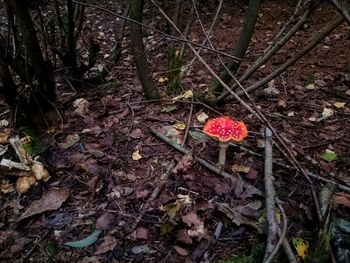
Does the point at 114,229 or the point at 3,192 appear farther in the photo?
the point at 3,192

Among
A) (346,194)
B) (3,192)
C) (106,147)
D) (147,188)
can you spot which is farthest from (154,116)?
(346,194)

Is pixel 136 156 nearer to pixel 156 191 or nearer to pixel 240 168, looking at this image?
pixel 156 191

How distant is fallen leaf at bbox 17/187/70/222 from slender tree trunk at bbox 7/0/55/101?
3.34 ft

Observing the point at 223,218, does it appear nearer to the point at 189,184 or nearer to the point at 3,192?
the point at 189,184

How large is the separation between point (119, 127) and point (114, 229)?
1.12 meters

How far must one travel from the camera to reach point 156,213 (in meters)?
2.17

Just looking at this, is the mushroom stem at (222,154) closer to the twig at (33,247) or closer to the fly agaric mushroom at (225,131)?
the fly agaric mushroom at (225,131)

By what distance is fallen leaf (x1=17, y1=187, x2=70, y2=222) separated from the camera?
2.23m

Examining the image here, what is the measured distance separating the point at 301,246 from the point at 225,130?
0.85 metres

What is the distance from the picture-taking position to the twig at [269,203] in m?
1.77

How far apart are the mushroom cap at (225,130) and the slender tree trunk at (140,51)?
1.06 metres

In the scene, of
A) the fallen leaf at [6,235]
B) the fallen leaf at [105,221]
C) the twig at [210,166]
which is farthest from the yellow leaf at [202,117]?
the fallen leaf at [6,235]

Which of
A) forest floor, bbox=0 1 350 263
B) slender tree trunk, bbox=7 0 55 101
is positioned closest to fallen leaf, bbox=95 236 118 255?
forest floor, bbox=0 1 350 263

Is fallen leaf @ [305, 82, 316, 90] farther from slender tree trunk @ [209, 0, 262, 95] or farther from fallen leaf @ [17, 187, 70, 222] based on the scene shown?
fallen leaf @ [17, 187, 70, 222]
